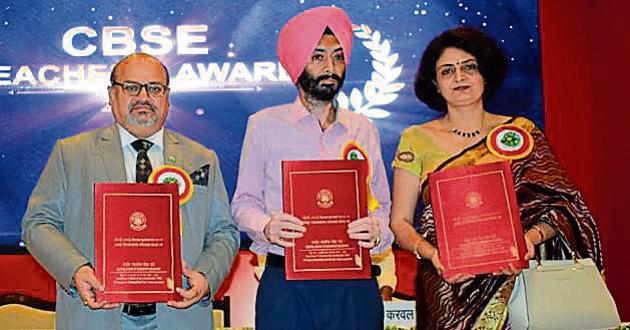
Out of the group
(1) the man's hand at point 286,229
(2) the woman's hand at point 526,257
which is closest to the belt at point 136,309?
(1) the man's hand at point 286,229

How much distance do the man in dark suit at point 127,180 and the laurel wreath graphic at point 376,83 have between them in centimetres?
194

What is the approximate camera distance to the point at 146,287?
2.61 meters

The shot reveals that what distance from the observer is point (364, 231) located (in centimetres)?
278

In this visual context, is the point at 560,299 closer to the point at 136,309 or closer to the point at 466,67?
the point at 466,67

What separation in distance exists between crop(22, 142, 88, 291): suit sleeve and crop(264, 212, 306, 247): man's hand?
61cm

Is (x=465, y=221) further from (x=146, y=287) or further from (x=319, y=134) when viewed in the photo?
(x=146, y=287)

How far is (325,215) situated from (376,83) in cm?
211

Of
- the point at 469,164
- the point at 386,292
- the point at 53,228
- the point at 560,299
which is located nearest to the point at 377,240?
the point at 469,164

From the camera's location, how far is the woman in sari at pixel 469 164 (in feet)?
9.70

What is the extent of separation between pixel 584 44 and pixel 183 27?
2306mm

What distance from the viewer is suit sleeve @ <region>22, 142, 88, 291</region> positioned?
259 centimetres

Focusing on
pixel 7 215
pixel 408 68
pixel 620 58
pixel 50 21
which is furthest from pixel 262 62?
pixel 620 58

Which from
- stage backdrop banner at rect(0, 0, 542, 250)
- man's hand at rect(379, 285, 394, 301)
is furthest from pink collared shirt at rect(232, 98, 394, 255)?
stage backdrop banner at rect(0, 0, 542, 250)

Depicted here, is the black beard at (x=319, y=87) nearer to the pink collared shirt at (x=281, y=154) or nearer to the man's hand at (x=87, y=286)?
the pink collared shirt at (x=281, y=154)
